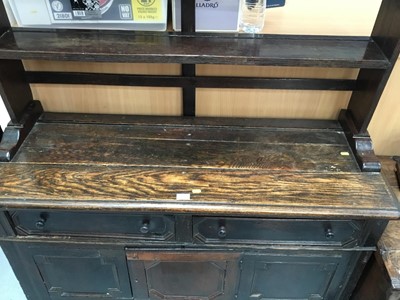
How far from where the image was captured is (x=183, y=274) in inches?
48.7

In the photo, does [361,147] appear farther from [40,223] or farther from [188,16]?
[40,223]

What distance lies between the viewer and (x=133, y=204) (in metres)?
1.02

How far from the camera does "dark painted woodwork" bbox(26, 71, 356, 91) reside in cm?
122

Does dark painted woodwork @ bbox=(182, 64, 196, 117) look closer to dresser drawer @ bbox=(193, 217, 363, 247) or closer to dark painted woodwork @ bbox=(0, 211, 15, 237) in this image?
dresser drawer @ bbox=(193, 217, 363, 247)

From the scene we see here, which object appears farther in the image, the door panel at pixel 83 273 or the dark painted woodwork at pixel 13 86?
the door panel at pixel 83 273

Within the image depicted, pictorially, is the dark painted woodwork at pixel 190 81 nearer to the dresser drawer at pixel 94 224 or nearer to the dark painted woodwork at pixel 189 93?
the dark painted woodwork at pixel 189 93

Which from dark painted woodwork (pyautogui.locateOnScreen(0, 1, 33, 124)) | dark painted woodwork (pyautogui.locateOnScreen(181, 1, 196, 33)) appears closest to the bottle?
dark painted woodwork (pyautogui.locateOnScreen(181, 1, 196, 33))

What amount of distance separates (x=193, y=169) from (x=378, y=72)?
61 centimetres

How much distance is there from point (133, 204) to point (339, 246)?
2.11 feet

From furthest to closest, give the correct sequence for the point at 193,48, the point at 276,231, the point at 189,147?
the point at 189,147
the point at 276,231
the point at 193,48

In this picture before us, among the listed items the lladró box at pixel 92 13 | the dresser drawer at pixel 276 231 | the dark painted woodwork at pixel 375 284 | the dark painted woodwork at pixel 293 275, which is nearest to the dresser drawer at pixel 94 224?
the dresser drawer at pixel 276 231

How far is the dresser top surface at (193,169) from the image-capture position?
3.37ft

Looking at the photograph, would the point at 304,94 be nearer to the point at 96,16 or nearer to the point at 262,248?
the point at 262,248

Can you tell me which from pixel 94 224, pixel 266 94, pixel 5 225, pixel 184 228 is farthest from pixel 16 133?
pixel 266 94
